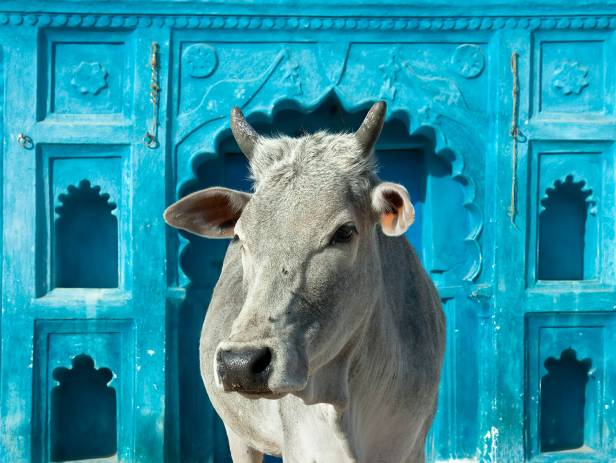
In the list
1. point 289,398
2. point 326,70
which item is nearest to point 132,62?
point 326,70

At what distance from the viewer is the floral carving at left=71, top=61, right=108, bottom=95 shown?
5.30 meters

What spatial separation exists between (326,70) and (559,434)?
278 cm

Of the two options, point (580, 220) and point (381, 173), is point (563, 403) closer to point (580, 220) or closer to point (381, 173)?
point (580, 220)

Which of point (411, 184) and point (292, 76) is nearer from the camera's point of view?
point (292, 76)

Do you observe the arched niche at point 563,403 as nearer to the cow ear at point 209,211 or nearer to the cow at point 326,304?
the cow at point 326,304

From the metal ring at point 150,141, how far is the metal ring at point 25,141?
677 mm

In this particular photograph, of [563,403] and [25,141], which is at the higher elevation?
[25,141]

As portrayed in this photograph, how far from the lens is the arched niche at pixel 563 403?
5.64 metres

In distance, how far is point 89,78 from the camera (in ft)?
17.4

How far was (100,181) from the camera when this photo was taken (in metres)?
5.34

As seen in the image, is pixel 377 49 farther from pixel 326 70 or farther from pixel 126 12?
pixel 126 12

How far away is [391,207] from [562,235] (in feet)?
11.8

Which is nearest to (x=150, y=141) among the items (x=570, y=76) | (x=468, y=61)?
(x=468, y=61)

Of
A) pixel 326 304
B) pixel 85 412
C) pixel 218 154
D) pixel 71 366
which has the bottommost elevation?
pixel 85 412
